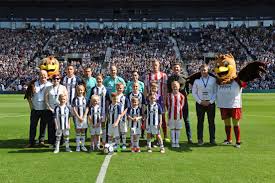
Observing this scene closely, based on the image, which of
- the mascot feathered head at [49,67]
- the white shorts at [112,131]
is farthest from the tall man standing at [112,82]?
the mascot feathered head at [49,67]

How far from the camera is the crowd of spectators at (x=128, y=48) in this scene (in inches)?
1718

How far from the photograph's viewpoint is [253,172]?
727 cm

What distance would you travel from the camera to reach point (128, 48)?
169 ft

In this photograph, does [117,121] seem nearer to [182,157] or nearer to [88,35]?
[182,157]

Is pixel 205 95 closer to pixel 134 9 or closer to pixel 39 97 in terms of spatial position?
pixel 39 97

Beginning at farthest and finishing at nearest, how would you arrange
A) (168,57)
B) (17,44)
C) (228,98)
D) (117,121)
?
1. (17,44)
2. (168,57)
3. (228,98)
4. (117,121)

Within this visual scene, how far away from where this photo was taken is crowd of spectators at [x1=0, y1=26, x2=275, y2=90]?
143 ft

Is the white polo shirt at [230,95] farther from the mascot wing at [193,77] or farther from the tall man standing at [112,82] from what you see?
the tall man standing at [112,82]

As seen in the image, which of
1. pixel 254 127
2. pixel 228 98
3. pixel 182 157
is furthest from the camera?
pixel 254 127

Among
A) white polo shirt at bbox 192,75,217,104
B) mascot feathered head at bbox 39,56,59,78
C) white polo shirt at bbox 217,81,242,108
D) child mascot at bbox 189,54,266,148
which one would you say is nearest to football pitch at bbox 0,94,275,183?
child mascot at bbox 189,54,266,148

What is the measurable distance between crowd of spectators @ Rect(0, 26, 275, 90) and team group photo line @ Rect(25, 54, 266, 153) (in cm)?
3071

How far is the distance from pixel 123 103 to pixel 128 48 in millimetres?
42362

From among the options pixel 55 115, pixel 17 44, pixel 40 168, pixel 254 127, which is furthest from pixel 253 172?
pixel 17 44

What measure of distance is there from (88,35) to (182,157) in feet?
160
